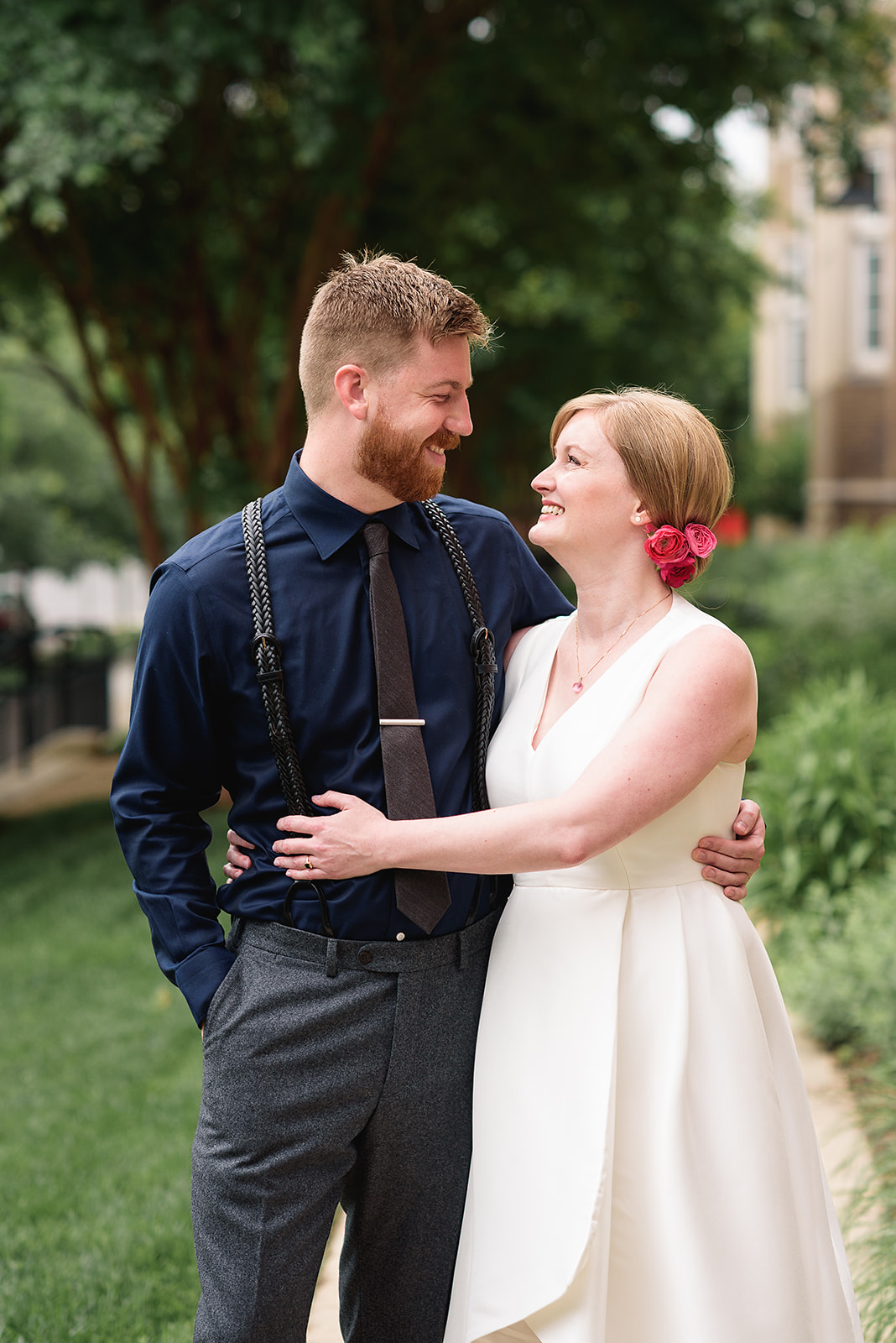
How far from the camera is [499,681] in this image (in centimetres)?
268

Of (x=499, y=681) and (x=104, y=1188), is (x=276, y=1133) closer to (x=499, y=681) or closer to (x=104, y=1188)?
(x=499, y=681)

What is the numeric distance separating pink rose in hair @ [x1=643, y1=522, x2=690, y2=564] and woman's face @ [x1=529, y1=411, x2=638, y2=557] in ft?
0.20

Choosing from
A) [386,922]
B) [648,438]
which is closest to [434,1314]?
[386,922]

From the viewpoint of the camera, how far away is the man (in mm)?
2230

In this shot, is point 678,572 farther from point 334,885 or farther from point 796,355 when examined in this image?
point 796,355

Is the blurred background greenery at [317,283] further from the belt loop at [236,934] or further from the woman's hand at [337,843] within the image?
the belt loop at [236,934]

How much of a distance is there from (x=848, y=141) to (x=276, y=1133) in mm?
10007

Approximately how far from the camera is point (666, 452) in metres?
2.39

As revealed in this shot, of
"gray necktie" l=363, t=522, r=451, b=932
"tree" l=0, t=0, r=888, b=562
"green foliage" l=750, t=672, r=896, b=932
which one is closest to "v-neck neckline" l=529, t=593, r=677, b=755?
"gray necktie" l=363, t=522, r=451, b=932

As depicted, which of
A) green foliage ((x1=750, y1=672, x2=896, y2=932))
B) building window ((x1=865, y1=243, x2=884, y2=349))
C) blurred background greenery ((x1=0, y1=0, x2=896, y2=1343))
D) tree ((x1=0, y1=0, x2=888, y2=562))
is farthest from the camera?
building window ((x1=865, y1=243, x2=884, y2=349))

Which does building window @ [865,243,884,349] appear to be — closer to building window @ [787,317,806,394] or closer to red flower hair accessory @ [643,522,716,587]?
building window @ [787,317,806,394]

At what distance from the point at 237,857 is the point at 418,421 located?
915 mm

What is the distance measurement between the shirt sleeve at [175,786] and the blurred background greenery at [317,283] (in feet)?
3.83

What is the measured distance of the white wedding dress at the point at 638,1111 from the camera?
2230 mm
